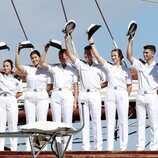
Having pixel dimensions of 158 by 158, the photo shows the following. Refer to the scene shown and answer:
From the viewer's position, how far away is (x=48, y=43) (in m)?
13.5

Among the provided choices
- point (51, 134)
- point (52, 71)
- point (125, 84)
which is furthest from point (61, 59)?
point (51, 134)

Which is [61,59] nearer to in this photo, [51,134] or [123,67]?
[123,67]

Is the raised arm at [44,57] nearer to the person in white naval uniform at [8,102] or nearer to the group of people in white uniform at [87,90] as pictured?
the group of people in white uniform at [87,90]

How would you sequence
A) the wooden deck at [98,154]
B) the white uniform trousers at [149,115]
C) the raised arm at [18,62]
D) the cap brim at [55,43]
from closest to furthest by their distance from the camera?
the wooden deck at [98,154] → the white uniform trousers at [149,115] → the cap brim at [55,43] → the raised arm at [18,62]

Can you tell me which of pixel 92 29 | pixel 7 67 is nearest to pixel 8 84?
pixel 7 67

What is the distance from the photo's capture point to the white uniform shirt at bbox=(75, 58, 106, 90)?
43.6 ft

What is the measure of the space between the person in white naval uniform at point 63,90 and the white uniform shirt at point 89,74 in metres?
0.19

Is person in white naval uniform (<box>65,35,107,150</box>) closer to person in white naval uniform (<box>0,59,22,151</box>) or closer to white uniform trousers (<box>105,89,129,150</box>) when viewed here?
white uniform trousers (<box>105,89,129,150</box>)

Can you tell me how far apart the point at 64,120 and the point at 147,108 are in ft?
4.71

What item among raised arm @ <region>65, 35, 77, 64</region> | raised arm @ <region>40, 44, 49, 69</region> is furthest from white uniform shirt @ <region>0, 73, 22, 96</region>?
raised arm @ <region>65, 35, 77, 64</region>

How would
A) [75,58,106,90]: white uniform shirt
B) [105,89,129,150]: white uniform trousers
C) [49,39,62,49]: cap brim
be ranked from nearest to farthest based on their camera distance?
[105,89,129,150]: white uniform trousers < [75,58,106,90]: white uniform shirt < [49,39,62,49]: cap brim

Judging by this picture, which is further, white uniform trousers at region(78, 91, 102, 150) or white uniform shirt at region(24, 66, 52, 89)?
white uniform shirt at region(24, 66, 52, 89)

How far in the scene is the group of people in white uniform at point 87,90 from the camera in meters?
13.0

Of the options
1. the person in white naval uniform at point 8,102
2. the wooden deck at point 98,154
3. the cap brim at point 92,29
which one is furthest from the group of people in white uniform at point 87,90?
the wooden deck at point 98,154
